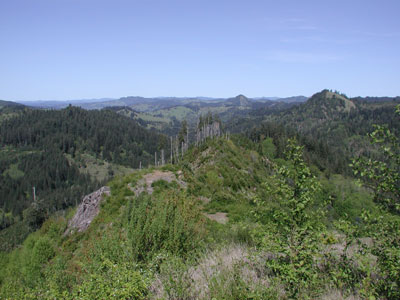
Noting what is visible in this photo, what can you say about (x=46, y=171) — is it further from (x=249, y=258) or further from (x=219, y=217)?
(x=249, y=258)

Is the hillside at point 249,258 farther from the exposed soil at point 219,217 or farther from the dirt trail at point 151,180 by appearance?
the dirt trail at point 151,180

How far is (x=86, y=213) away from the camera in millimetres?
15570

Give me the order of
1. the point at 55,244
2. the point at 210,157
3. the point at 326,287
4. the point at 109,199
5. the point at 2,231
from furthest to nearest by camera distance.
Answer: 1. the point at 2,231
2. the point at 210,157
3. the point at 109,199
4. the point at 55,244
5. the point at 326,287

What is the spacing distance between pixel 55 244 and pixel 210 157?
2943cm

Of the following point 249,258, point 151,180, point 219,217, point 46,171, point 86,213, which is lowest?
point 46,171

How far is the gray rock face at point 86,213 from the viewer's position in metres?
14.7

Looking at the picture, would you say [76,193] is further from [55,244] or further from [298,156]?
[298,156]

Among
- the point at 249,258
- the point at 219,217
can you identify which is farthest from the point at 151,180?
the point at 249,258

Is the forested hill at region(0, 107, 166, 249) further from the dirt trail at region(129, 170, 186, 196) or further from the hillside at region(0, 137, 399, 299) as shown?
the hillside at region(0, 137, 399, 299)

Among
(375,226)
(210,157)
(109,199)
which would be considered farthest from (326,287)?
(210,157)

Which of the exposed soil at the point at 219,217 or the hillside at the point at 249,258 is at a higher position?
the hillside at the point at 249,258

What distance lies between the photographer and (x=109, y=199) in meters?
15.3

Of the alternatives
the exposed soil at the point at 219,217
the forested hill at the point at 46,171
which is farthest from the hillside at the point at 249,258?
the forested hill at the point at 46,171

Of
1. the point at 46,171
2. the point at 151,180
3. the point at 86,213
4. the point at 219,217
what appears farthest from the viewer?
the point at 46,171
